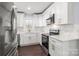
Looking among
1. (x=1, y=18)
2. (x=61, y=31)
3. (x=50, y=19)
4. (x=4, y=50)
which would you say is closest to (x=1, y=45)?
(x=4, y=50)

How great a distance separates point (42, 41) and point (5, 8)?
5.80 feet

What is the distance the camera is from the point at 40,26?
206 centimetres

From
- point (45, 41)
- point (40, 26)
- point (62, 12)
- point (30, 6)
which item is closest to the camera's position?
point (30, 6)

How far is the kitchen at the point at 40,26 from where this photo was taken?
626 millimetres

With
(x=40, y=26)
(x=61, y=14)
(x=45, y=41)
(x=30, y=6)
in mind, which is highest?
(x=30, y=6)

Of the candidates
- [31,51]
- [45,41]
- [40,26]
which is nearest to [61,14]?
[40,26]

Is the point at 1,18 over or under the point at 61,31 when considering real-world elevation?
over

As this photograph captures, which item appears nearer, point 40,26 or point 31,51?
point 31,51

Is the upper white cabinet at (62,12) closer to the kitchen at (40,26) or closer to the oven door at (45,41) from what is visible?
the kitchen at (40,26)

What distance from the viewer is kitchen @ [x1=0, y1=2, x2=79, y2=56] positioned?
626mm

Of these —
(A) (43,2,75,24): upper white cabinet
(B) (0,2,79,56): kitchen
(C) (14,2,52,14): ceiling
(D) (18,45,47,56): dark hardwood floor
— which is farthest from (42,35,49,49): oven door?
(C) (14,2,52,14): ceiling

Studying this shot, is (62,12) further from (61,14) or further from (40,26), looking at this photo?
(40,26)

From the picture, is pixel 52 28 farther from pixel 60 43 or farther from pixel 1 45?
pixel 1 45

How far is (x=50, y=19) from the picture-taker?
2170mm
